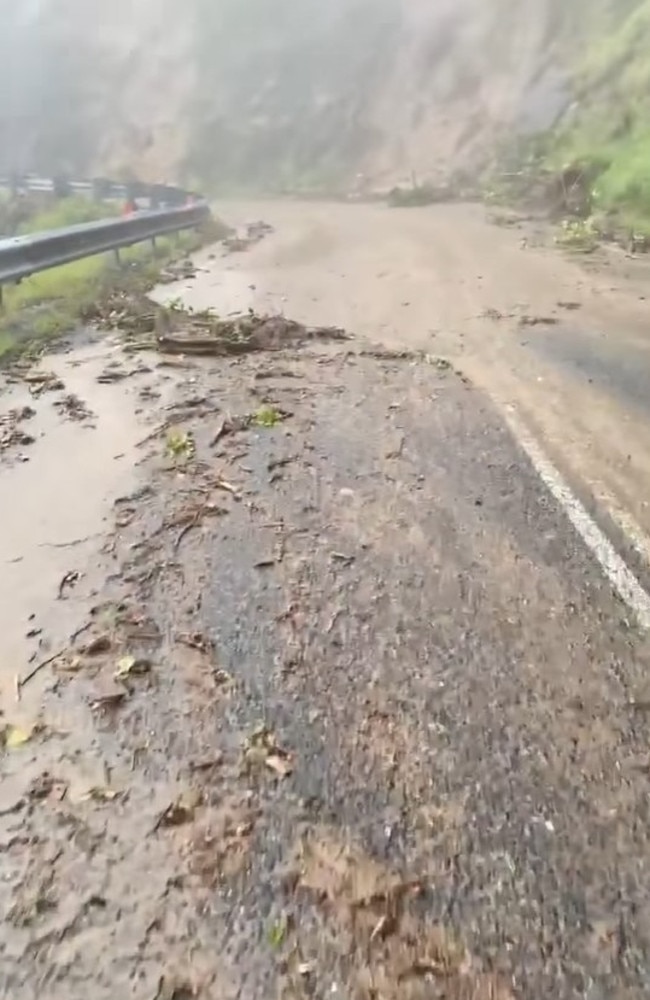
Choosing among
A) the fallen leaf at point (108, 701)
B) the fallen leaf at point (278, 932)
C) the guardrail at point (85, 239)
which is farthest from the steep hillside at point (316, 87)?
the fallen leaf at point (278, 932)

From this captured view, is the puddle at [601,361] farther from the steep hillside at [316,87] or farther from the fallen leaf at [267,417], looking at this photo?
the steep hillside at [316,87]

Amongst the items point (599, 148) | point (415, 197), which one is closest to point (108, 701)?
point (599, 148)

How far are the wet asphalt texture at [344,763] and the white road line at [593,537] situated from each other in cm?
7

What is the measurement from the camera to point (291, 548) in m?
4.91

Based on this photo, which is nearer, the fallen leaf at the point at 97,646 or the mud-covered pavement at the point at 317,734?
the mud-covered pavement at the point at 317,734

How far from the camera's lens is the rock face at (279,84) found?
30.0 metres

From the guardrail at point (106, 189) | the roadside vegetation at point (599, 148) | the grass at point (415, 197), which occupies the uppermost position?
the roadside vegetation at point (599, 148)

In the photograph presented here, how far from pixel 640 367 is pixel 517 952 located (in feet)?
Answer: 19.6

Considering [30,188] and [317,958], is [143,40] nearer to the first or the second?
[30,188]

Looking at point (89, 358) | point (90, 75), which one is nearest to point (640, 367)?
point (89, 358)

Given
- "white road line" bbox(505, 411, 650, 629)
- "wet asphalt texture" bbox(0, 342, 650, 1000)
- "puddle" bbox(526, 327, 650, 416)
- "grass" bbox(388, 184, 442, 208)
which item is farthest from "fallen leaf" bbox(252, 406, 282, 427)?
"grass" bbox(388, 184, 442, 208)

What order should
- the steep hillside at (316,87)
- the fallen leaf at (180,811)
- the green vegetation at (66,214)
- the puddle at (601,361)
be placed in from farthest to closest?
the steep hillside at (316,87), the green vegetation at (66,214), the puddle at (601,361), the fallen leaf at (180,811)

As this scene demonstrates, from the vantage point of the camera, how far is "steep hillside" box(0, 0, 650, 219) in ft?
84.0

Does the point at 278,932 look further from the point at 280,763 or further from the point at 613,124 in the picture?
the point at 613,124
